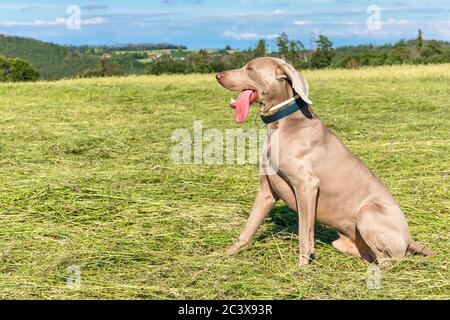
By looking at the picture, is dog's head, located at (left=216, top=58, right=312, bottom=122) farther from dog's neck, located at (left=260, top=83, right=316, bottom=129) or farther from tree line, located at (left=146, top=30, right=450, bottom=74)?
tree line, located at (left=146, top=30, right=450, bottom=74)

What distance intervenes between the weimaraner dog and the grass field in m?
0.18

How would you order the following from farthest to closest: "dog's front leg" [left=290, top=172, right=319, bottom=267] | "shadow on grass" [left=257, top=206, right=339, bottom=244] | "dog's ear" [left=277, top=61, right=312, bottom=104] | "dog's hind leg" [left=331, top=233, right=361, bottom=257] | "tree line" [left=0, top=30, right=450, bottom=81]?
"tree line" [left=0, top=30, right=450, bottom=81], "shadow on grass" [left=257, top=206, right=339, bottom=244], "dog's hind leg" [left=331, top=233, right=361, bottom=257], "dog's front leg" [left=290, top=172, right=319, bottom=267], "dog's ear" [left=277, top=61, right=312, bottom=104]

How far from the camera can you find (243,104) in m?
4.08

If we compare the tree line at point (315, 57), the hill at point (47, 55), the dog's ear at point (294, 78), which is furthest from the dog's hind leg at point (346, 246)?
the hill at point (47, 55)

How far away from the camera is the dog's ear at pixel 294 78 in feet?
12.8

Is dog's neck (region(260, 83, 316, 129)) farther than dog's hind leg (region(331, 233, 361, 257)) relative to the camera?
No

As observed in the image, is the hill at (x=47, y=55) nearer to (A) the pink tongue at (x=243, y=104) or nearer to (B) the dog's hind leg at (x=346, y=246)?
(A) the pink tongue at (x=243, y=104)

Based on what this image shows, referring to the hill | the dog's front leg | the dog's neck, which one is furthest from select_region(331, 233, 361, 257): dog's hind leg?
the hill

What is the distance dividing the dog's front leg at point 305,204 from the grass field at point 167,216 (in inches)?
6.7

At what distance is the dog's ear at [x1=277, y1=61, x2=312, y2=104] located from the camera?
12.8 ft

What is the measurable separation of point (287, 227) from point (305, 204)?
99cm

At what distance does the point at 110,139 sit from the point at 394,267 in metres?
5.54

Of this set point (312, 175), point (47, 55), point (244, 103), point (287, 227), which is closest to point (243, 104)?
point (244, 103)

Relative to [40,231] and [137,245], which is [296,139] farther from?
[40,231]
